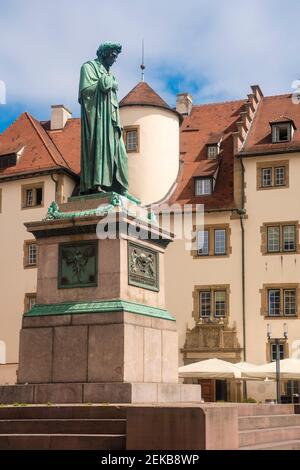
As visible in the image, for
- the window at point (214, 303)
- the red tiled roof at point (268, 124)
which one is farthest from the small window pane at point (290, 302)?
the red tiled roof at point (268, 124)

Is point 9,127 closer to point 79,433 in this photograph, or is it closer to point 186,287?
point 186,287

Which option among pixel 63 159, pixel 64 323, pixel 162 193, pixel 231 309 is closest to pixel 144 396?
pixel 64 323

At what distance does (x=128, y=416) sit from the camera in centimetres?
1127

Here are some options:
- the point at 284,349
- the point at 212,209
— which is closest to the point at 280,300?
the point at 284,349

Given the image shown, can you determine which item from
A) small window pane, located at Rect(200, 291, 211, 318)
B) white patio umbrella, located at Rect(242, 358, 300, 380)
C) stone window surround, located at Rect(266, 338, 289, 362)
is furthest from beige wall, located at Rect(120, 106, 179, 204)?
white patio umbrella, located at Rect(242, 358, 300, 380)

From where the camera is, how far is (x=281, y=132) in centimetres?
4112

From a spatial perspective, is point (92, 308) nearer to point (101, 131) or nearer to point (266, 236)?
point (101, 131)

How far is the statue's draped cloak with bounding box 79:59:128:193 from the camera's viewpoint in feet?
54.9

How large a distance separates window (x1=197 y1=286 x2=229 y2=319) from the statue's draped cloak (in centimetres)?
2344

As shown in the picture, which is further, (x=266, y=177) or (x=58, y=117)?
(x=58, y=117)

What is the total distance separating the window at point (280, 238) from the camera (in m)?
39.2

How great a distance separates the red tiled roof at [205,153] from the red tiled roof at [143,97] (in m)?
2.66

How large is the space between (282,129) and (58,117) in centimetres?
1500

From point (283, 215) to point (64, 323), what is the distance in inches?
1019
